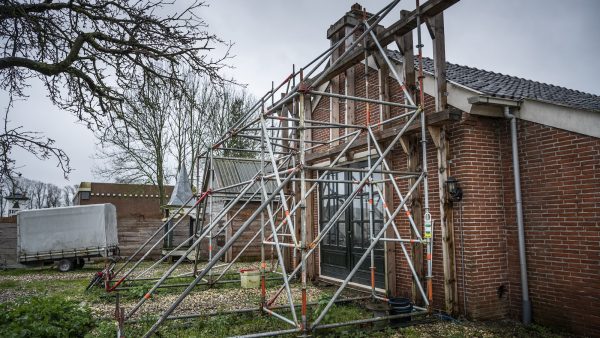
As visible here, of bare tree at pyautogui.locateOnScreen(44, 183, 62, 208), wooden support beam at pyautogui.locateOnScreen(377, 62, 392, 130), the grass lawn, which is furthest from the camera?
bare tree at pyautogui.locateOnScreen(44, 183, 62, 208)

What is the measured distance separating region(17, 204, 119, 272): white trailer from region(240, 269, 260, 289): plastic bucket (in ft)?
24.9

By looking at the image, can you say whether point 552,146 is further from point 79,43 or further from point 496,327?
point 79,43

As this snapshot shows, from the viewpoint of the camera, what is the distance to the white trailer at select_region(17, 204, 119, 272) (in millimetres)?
15414

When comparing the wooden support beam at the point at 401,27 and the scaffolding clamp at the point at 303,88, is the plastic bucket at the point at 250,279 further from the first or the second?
the scaffolding clamp at the point at 303,88

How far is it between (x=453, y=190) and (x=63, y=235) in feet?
49.7

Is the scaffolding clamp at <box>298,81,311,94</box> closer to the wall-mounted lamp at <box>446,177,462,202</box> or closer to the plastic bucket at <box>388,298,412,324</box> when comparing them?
the wall-mounted lamp at <box>446,177,462,202</box>

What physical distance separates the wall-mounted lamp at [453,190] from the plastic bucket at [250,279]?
569 cm

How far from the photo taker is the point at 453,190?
6.84 meters

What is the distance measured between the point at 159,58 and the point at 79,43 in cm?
102

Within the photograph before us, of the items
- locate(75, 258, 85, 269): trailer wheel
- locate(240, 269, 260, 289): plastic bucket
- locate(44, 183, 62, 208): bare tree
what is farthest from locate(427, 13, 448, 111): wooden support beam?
locate(44, 183, 62, 208): bare tree

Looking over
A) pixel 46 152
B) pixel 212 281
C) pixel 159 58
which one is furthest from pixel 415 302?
pixel 46 152

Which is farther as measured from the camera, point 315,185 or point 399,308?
point 315,185

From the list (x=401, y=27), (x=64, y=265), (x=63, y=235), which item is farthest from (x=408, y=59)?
(x=64, y=265)

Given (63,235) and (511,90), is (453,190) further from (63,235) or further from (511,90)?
(63,235)
